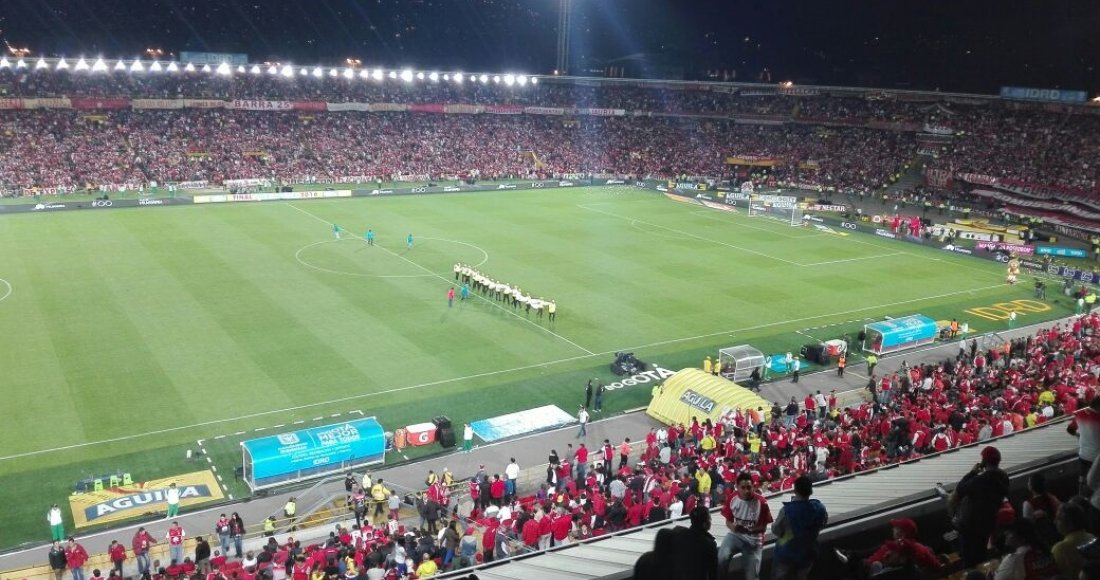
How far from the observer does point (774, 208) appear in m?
69.6

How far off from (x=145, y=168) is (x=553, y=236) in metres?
37.1

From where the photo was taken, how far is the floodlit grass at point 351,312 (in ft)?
89.0

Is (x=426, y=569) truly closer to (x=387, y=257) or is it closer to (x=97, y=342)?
(x=97, y=342)

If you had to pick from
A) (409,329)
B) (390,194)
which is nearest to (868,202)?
(390,194)

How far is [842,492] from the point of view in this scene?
1209 centimetres

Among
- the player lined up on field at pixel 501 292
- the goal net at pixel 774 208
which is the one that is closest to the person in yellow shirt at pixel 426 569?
the player lined up on field at pixel 501 292

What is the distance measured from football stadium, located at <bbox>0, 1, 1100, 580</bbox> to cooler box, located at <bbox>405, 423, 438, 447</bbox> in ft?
0.45

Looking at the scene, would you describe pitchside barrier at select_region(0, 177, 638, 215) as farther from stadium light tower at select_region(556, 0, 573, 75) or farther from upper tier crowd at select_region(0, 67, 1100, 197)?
stadium light tower at select_region(556, 0, 573, 75)

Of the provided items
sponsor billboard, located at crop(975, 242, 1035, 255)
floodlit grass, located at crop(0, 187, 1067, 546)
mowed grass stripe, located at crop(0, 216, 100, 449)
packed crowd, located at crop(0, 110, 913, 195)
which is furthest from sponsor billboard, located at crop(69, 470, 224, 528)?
sponsor billboard, located at crop(975, 242, 1035, 255)

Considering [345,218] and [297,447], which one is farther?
[345,218]

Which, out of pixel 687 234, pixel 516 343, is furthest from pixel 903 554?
pixel 687 234

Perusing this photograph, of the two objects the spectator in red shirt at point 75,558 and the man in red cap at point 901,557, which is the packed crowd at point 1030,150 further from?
the spectator in red shirt at point 75,558

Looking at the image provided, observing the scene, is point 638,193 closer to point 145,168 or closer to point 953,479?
point 145,168

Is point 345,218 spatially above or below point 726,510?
below
